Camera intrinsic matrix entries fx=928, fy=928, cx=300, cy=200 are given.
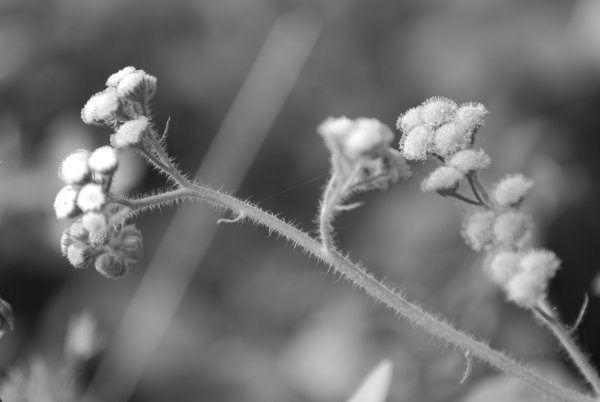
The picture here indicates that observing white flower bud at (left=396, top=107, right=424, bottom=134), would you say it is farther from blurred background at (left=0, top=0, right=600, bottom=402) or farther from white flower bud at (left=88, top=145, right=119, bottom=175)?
blurred background at (left=0, top=0, right=600, bottom=402)

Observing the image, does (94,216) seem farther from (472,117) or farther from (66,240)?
(472,117)

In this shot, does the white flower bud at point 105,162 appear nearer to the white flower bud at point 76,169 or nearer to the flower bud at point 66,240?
the white flower bud at point 76,169

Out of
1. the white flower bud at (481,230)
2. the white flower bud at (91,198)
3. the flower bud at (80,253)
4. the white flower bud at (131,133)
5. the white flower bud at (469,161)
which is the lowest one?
the flower bud at (80,253)

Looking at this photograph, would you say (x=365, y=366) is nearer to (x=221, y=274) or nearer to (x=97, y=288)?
(x=221, y=274)

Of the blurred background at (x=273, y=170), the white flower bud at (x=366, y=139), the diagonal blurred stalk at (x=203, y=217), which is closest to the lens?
the white flower bud at (x=366, y=139)

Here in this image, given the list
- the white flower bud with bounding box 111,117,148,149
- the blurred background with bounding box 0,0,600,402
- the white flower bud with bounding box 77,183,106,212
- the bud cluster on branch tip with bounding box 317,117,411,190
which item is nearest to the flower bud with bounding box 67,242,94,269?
the white flower bud with bounding box 77,183,106,212

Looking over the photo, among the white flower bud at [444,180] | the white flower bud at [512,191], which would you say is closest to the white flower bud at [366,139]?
the white flower bud at [444,180]

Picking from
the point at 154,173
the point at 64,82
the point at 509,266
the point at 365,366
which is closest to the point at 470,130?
the point at 509,266
